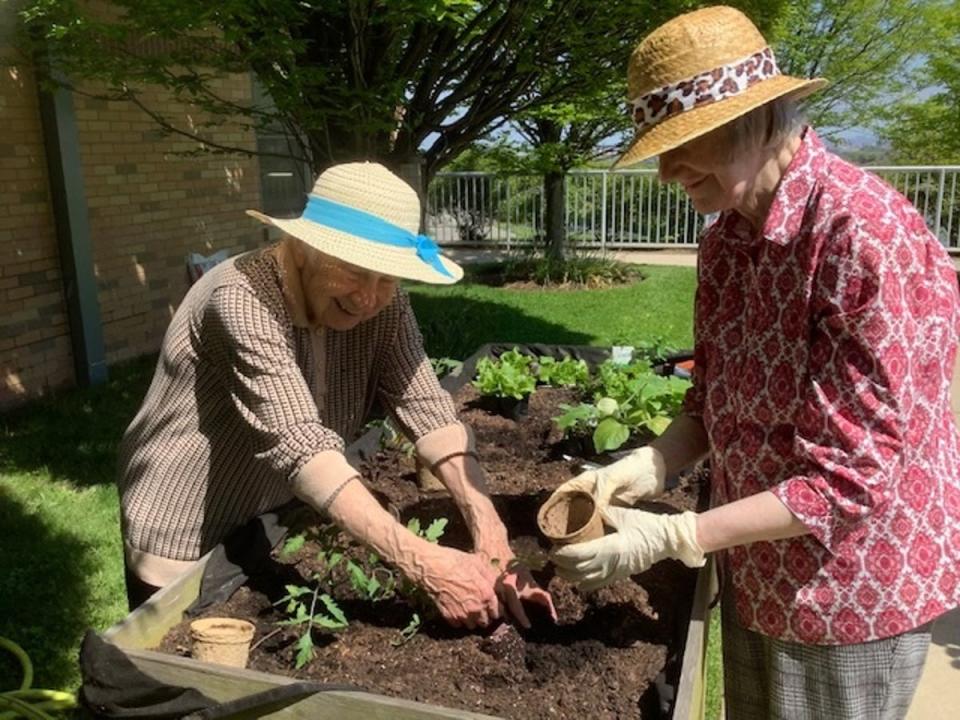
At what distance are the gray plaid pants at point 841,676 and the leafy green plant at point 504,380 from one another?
2454 millimetres

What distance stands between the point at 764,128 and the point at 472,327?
6.49 meters

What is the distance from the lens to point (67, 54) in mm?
5539

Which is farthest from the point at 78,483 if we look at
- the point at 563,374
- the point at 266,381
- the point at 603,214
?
the point at 603,214

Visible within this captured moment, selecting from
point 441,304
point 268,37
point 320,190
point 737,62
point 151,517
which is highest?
point 268,37

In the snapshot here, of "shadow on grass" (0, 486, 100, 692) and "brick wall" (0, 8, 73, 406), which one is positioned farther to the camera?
"brick wall" (0, 8, 73, 406)

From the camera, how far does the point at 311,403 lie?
6.27ft

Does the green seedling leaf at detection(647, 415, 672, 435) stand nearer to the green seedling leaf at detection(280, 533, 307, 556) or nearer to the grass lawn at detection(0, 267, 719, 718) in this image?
the grass lawn at detection(0, 267, 719, 718)

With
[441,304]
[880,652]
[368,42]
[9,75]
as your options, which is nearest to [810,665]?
[880,652]

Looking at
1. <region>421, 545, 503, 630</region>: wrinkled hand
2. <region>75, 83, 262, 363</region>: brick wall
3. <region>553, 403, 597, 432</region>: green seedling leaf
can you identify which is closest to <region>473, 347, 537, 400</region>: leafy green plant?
<region>553, 403, 597, 432</region>: green seedling leaf

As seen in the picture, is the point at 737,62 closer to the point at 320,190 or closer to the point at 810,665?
the point at 320,190

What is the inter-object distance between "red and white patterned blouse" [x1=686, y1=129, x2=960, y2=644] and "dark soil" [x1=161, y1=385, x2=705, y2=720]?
303 millimetres

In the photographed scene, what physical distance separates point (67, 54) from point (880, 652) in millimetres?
5577

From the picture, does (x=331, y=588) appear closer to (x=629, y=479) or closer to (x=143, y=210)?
(x=629, y=479)

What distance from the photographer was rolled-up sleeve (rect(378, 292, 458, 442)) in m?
2.35
